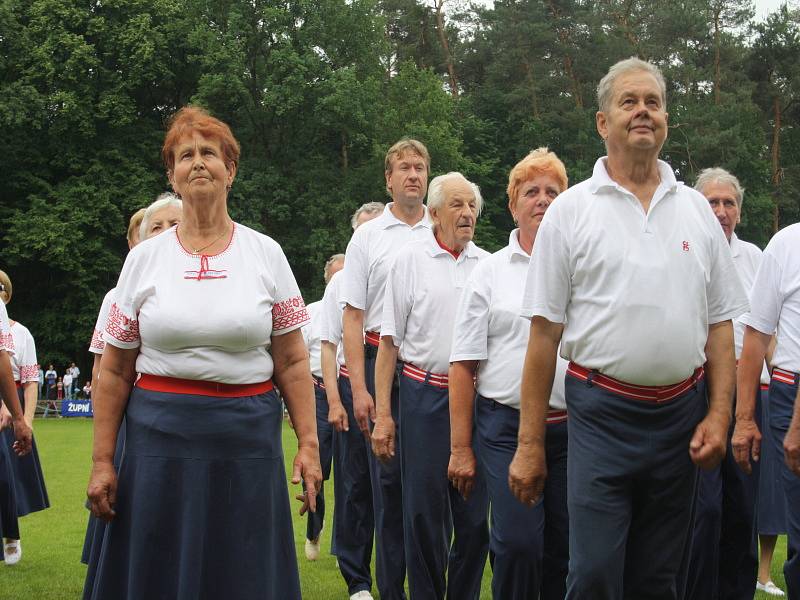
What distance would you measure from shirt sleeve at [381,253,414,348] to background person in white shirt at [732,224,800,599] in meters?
1.96

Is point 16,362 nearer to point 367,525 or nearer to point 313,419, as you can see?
point 367,525

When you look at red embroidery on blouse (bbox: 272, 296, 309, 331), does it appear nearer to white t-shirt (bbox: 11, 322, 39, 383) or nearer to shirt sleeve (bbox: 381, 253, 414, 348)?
shirt sleeve (bbox: 381, 253, 414, 348)

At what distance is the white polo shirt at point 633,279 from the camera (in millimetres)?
4273

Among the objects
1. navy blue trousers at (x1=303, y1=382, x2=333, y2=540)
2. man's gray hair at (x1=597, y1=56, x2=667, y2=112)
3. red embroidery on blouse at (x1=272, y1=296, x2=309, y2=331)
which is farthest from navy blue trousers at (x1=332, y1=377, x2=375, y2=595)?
man's gray hair at (x1=597, y1=56, x2=667, y2=112)

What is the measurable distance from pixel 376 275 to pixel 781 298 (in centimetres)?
265

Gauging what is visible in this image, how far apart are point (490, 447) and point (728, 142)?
Answer: 39.0 m

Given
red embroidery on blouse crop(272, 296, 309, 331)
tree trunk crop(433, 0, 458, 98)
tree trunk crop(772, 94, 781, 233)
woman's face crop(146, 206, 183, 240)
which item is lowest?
red embroidery on blouse crop(272, 296, 309, 331)

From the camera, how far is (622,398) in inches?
169

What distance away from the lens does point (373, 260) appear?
7.46 metres

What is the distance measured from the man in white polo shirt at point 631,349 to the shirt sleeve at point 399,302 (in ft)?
6.88

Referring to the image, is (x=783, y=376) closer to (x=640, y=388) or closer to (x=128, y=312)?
(x=640, y=388)

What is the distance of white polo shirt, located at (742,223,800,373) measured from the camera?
6.03 metres

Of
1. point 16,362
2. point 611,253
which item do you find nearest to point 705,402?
point 611,253

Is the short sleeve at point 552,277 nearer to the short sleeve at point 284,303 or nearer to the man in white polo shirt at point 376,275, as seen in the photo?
the short sleeve at point 284,303
